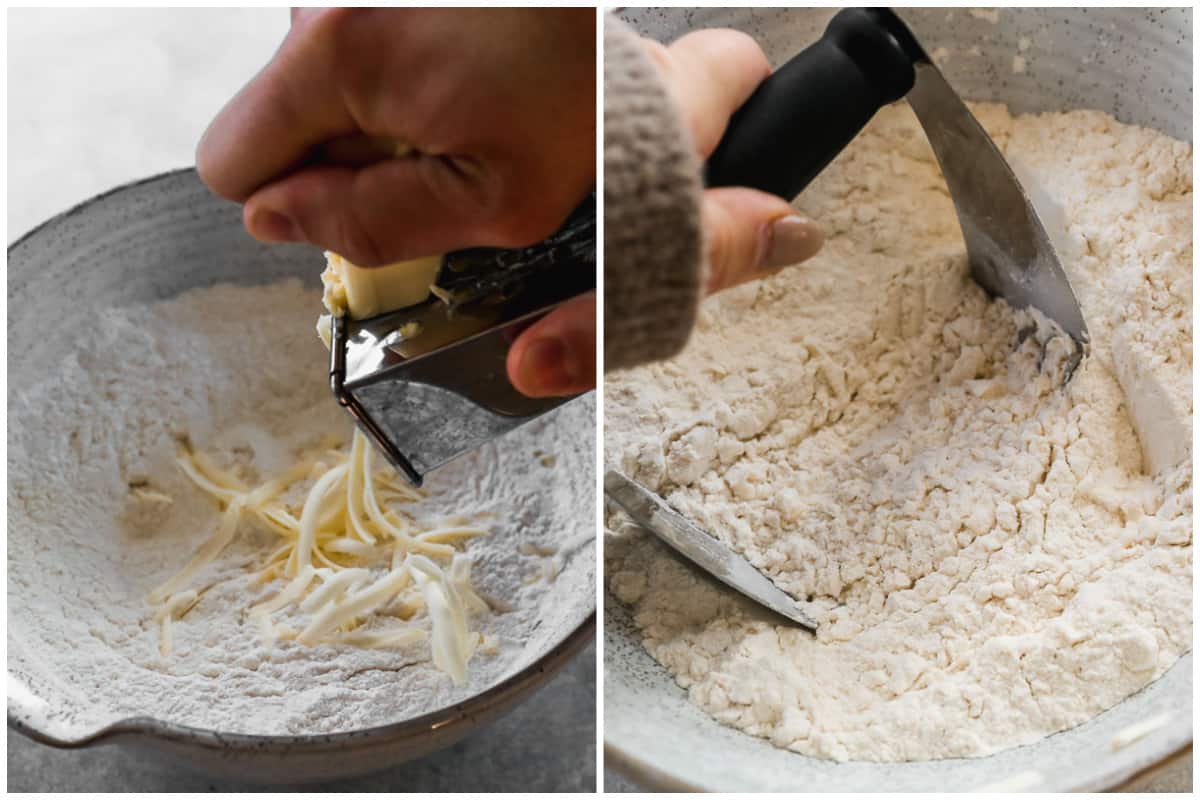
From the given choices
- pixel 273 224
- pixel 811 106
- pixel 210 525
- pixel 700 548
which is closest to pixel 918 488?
pixel 700 548

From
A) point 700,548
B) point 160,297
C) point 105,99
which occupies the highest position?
point 105,99

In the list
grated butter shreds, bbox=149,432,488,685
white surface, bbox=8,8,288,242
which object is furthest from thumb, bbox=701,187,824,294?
white surface, bbox=8,8,288,242

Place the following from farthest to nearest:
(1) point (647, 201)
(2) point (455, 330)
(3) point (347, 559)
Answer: (3) point (347, 559), (2) point (455, 330), (1) point (647, 201)

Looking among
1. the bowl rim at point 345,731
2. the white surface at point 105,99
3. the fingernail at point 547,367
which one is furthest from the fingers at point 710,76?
the white surface at point 105,99

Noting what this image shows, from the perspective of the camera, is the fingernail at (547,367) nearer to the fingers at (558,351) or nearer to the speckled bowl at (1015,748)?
the fingers at (558,351)

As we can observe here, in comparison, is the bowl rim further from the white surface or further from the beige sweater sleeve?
the white surface

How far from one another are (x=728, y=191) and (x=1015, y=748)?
289 mm

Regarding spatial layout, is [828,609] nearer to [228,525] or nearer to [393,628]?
[393,628]

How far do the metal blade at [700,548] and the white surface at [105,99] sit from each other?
0.55 m

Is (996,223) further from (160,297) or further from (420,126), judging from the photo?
(160,297)

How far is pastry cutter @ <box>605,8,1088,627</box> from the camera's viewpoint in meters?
0.45

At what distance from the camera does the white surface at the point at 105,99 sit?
2.93 feet

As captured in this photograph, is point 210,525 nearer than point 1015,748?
No

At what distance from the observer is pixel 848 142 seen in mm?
508
